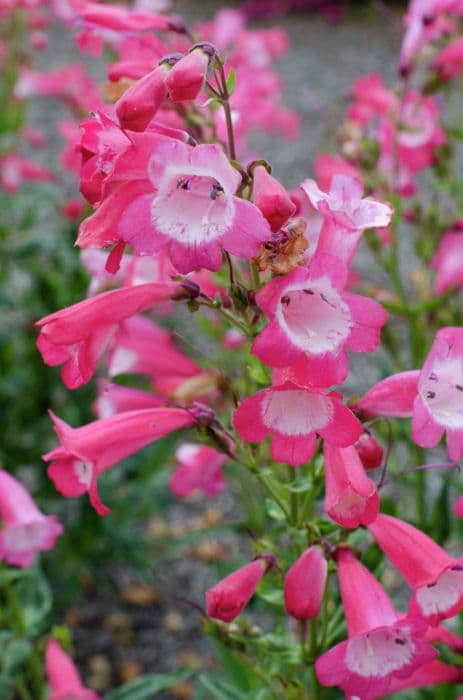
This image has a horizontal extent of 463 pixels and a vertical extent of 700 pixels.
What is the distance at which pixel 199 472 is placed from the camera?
1619mm

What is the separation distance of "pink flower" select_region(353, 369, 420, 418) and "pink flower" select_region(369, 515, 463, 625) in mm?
137

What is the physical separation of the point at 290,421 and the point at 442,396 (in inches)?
8.0

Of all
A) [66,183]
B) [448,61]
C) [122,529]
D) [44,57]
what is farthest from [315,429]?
[44,57]

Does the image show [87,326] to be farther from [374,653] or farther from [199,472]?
[199,472]

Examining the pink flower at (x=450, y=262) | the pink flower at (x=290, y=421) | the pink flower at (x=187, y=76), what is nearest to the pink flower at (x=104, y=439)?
the pink flower at (x=290, y=421)

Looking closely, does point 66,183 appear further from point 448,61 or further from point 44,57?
point 448,61

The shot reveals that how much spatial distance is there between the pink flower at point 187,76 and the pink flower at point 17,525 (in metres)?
0.84

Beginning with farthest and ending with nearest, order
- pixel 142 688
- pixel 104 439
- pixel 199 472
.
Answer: pixel 142 688 → pixel 199 472 → pixel 104 439

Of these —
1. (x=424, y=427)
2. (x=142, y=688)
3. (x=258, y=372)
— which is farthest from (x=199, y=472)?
(x=424, y=427)

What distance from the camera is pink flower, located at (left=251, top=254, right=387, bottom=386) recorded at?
35.1 inches

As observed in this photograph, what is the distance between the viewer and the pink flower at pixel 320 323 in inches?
35.1

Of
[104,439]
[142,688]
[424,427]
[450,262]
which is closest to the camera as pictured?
[424,427]

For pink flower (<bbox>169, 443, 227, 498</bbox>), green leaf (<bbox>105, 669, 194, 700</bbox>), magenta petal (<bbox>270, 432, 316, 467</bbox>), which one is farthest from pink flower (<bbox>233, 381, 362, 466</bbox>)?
green leaf (<bbox>105, 669, 194, 700</bbox>)

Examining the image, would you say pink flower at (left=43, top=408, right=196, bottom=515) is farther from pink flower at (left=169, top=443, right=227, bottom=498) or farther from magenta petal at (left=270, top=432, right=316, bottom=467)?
pink flower at (left=169, top=443, right=227, bottom=498)
